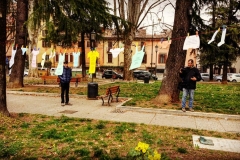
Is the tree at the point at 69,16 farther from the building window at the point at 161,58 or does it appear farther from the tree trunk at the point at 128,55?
the building window at the point at 161,58

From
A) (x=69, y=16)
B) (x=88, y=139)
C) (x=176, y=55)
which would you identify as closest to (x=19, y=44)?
(x=69, y=16)

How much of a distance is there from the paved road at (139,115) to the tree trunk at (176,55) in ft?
5.52

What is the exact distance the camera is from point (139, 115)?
28.6 ft

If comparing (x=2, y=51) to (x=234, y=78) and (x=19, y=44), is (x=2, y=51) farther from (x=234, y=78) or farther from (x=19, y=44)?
(x=234, y=78)

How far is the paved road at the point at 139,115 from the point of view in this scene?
758 centimetres

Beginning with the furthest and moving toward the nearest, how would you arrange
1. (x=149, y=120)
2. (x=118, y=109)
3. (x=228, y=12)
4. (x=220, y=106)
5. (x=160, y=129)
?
(x=228, y=12)
(x=220, y=106)
(x=118, y=109)
(x=149, y=120)
(x=160, y=129)

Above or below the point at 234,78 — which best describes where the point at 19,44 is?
above

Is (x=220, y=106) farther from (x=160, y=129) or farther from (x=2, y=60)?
(x=2, y=60)

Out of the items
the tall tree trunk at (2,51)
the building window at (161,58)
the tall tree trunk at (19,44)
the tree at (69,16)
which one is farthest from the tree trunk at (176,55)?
the building window at (161,58)

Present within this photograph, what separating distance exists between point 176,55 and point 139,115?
3388 mm

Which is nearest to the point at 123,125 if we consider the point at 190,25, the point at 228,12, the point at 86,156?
the point at 86,156

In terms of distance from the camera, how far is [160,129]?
6828 millimetres

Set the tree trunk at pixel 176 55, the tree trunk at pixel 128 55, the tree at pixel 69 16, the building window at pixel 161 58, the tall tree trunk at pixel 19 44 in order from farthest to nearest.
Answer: the building window at pixel 161 58 < the tree trunk at pixel 128 55 < the tall tree trunk at pixel 19 44 < the tree at pixel 69 16 < the tree trunk at pixel 176 55

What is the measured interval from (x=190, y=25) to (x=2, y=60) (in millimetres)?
8104
